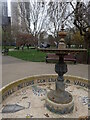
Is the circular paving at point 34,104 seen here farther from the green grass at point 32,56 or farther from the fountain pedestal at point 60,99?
the green grass at point 32,56

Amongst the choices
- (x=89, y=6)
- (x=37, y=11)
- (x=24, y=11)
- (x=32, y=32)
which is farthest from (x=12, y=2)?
(x=89, y=6)

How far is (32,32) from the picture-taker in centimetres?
2402

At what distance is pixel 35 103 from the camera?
14.2 feet

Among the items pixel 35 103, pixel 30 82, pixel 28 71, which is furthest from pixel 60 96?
pixel 28 71

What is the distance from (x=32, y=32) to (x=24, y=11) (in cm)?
366

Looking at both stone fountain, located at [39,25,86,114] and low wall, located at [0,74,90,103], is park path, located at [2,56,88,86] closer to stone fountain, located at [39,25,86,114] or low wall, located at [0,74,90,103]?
low wall, located at [0,74,90,103]

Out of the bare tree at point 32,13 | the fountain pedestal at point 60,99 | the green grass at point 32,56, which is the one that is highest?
A: the bare tree at point 32,13

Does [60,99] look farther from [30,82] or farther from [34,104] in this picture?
[30,82]

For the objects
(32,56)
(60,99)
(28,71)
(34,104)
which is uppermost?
(32,56)

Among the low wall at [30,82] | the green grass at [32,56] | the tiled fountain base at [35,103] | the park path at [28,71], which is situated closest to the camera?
the tiled fountain base at [35,103]

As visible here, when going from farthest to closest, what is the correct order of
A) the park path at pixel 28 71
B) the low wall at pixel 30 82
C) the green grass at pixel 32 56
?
the green grass at pixel 32 56, the park path at pixel 28 71, the low wall at pixel 30 82

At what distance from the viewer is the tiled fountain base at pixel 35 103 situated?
3.71 m

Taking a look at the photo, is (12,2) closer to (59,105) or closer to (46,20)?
(46,20)

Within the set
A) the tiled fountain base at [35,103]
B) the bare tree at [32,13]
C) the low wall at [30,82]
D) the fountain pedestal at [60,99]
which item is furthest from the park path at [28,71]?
the bare tree at [32,13]
